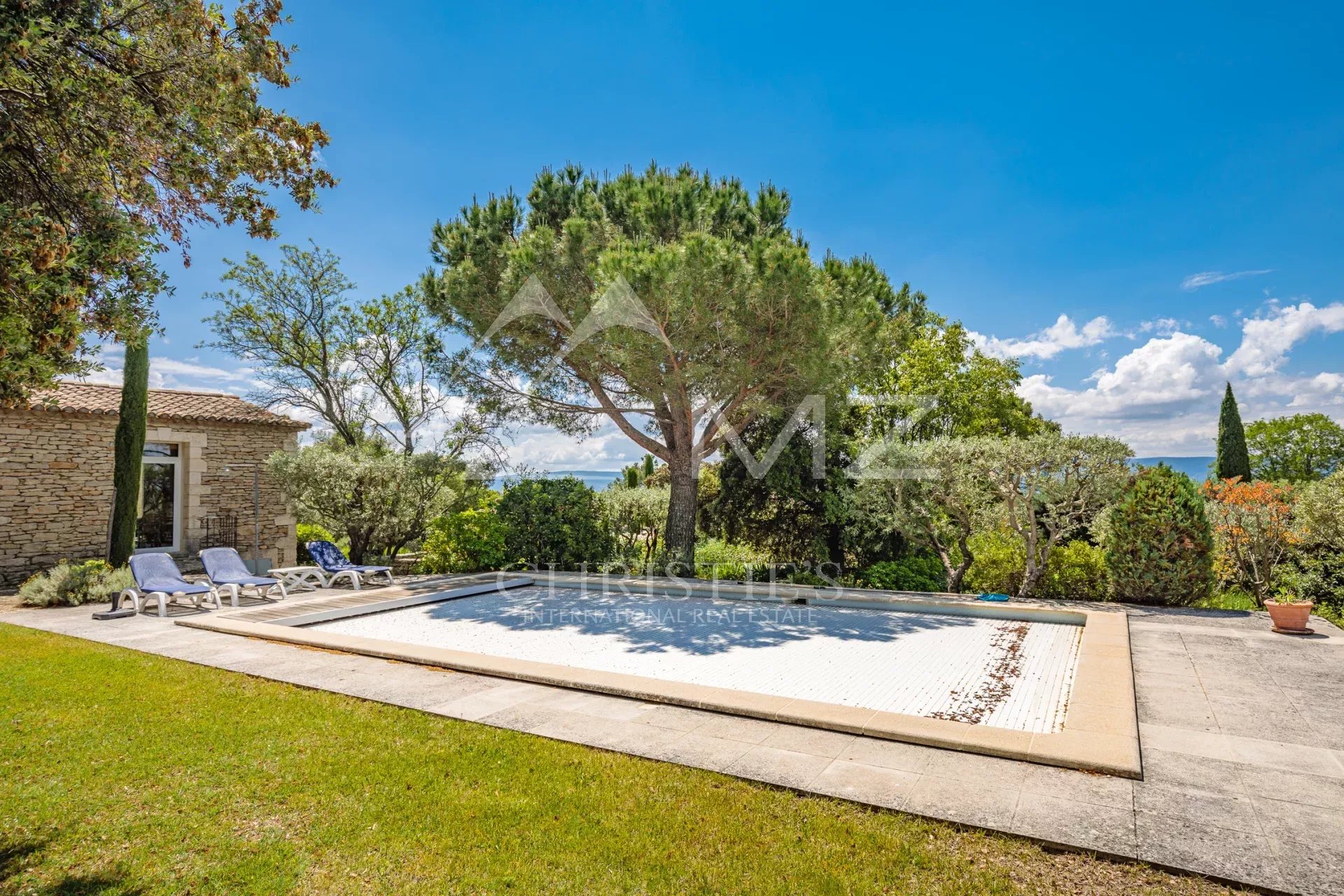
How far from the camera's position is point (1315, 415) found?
3338 cm

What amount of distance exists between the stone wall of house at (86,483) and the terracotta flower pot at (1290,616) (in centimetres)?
1810

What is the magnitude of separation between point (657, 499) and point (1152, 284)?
460 inches

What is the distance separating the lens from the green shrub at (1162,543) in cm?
902

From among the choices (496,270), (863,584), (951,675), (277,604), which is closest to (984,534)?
(863,584)

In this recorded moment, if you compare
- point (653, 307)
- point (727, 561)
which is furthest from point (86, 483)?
point (727, 561)

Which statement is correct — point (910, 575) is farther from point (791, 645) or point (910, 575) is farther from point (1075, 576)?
point (791, 645)

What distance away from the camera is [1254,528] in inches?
388

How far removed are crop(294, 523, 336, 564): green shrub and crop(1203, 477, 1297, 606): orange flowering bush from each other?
1889 centimetres

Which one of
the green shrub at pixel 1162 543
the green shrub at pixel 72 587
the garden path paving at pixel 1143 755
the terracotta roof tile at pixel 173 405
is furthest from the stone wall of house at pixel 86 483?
the green shrub at pixel 1162 543

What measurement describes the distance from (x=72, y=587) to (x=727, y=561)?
11470 mm

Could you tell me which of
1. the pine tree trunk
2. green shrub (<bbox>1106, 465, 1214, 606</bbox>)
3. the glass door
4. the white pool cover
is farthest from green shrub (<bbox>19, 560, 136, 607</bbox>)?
green shrub (<bbox>1106, 465, 1214, 606</bbox>)

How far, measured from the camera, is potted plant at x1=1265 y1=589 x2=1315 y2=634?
6.96 m

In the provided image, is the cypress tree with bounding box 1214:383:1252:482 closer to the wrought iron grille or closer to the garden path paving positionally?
the garden path paving

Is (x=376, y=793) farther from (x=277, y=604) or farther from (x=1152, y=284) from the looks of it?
(x=1152, y=284)
